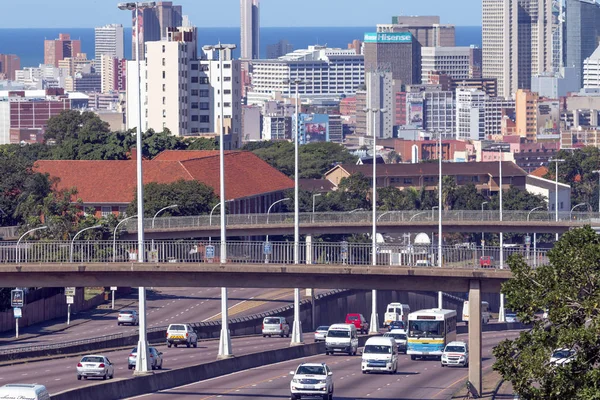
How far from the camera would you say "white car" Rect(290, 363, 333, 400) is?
72.5 meters

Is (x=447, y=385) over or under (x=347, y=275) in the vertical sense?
under

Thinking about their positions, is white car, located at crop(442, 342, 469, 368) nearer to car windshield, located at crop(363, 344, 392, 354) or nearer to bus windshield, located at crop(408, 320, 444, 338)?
bus windshield, located at crop(408, 320, 444, 338)

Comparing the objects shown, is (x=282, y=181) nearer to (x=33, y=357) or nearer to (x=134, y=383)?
(x=33, y=357)

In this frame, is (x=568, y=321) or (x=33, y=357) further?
(x=33, y=357)

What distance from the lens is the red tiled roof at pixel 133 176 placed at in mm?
174500

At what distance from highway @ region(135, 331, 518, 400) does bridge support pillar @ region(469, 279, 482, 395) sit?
2674mm

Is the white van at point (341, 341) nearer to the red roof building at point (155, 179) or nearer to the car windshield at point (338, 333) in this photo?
the car windshield at point (338, 333)

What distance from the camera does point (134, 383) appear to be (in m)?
73.7

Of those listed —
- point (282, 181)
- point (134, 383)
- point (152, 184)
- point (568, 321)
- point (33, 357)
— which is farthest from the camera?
point (282, 181)

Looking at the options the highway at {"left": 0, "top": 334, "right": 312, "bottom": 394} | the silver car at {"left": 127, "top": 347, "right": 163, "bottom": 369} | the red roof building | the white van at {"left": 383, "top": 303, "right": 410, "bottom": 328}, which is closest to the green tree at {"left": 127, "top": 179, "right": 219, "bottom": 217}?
the red roof building

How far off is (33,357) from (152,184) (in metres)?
66.1

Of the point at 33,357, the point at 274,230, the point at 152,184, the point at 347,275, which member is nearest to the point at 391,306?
the point at 274,230

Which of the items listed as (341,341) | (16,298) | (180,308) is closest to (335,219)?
(180,308)

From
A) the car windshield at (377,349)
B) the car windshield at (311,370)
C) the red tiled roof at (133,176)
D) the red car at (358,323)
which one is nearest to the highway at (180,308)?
the red car at (358,323)
